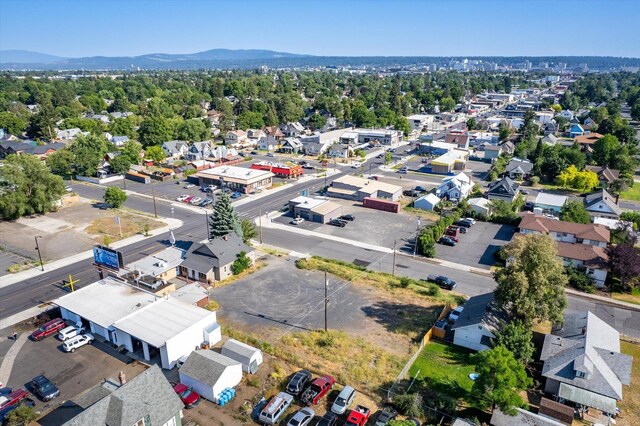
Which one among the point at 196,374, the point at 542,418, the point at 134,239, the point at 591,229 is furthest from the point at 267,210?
the point at 542,418

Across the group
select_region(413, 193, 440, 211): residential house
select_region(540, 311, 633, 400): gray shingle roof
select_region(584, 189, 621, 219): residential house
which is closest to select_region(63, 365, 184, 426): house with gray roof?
select_region(540, 311, 633, 400): gray shingle roof

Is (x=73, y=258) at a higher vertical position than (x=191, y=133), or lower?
lower

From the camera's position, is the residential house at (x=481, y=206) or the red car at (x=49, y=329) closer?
the red car at (x=49, y=329)

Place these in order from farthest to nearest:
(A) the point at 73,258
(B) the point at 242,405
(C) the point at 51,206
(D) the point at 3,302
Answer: (C) the point at 51,206 → (A) the point at 73,258 → (D) the point at 3,302 → (B) the point at 242,405

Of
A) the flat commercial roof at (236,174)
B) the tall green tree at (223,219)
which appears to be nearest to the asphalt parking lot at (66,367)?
the tall green tree at (223,219)

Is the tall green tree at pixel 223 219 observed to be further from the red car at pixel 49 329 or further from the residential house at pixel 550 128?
the residential house at pixel 550 128

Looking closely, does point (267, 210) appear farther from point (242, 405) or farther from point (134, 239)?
point (242, 405)

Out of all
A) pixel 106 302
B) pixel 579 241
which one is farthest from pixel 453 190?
pixel 106 302
